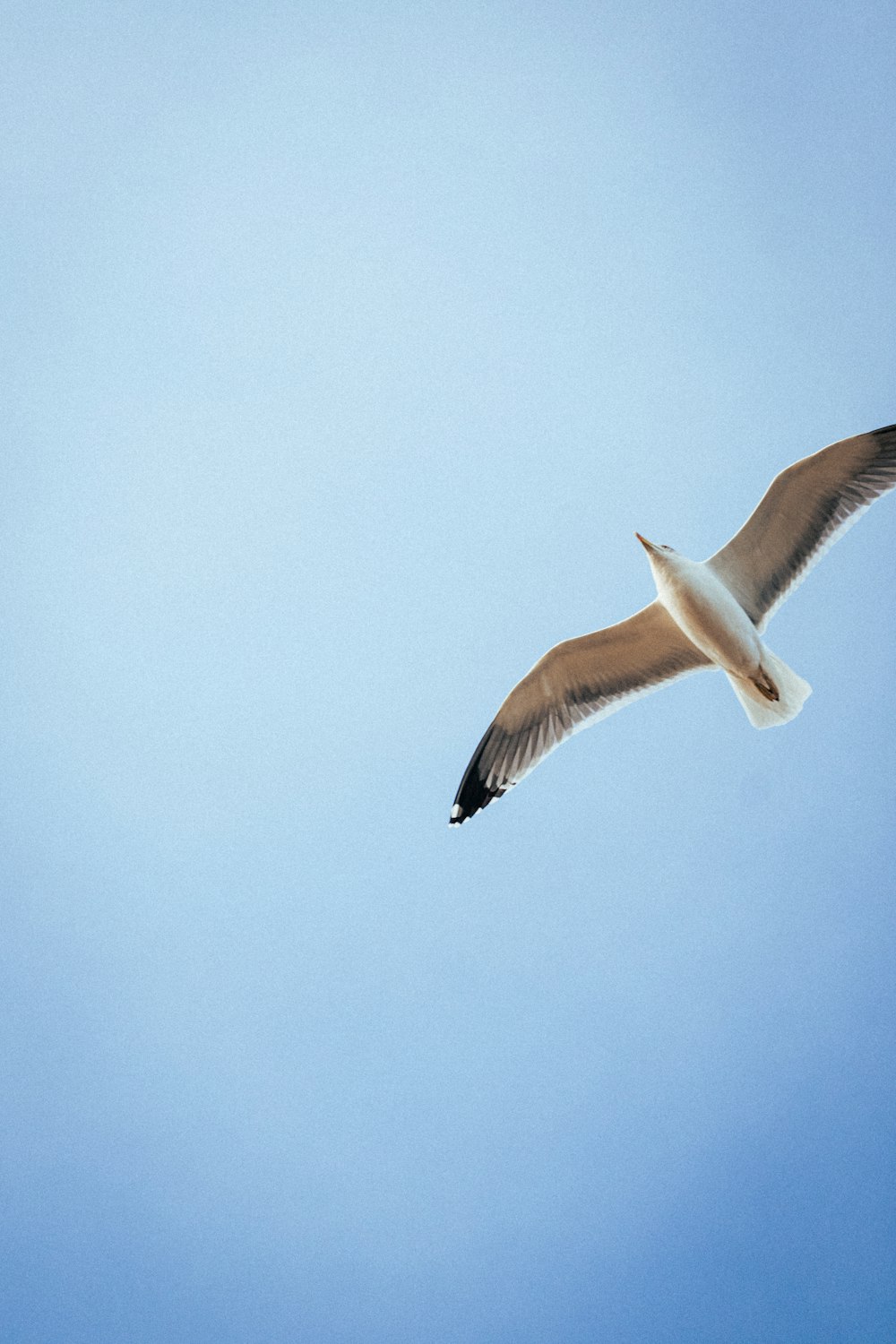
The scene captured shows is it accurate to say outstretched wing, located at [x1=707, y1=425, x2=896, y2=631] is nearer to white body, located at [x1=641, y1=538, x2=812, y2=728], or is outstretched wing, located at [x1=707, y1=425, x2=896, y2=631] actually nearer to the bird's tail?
white body, located at [x1=641, y1=538, x2=812, y2=728]

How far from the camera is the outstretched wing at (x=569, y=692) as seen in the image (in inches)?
199

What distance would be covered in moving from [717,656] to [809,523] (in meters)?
0.84

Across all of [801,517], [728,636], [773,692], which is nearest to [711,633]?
[728,636]

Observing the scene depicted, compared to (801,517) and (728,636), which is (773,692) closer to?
(728,636)

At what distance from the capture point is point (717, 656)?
15.3 ft

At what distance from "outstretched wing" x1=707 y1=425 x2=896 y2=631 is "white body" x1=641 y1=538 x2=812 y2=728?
22 centimetres

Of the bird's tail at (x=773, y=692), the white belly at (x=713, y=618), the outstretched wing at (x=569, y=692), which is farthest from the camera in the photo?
the outstretched wing at (x=569, y=692)

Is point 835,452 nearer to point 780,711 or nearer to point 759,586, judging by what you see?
point 759,586

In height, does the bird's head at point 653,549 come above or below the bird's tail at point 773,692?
above

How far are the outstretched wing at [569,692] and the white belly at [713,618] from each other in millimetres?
375

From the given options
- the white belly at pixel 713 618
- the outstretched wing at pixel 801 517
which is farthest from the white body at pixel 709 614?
the outstretched wing at pixel 801 517

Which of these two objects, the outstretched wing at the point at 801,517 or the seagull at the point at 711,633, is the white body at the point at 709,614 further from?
the outstretched wing at the point at 801,517

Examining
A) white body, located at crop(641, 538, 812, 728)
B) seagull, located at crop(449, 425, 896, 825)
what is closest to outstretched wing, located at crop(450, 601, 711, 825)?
seagull, located at crop(449, 425, 896, 825)

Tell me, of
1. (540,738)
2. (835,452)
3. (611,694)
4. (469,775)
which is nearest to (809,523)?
(835,452)
